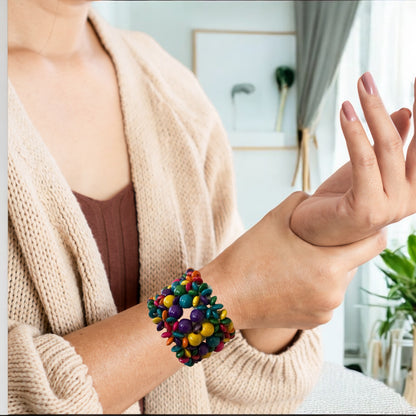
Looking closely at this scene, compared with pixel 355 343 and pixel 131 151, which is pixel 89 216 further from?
pixel 355 343

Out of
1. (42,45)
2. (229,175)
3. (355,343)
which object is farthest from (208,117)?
(355,343)

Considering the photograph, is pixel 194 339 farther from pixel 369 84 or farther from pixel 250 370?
pixel 250 370

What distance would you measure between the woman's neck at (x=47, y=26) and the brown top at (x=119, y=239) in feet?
0.36

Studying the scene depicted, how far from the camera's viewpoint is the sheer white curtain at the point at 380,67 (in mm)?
171

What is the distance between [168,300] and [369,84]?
10 cm

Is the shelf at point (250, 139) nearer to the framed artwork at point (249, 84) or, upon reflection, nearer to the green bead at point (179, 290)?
the framed artwork at point (249, 84)

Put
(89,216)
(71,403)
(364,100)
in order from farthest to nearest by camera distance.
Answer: (89,216)
(71,403)
(364,100)

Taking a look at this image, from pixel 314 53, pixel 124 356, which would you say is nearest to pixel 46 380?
pixel 124 356

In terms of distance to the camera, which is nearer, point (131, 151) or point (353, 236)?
point (353, 236)

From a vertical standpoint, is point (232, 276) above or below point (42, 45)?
below

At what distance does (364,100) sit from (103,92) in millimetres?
273

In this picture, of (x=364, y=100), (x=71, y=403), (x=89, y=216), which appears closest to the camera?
(x=364, y=100)

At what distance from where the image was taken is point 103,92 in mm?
373

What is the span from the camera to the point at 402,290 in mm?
185
